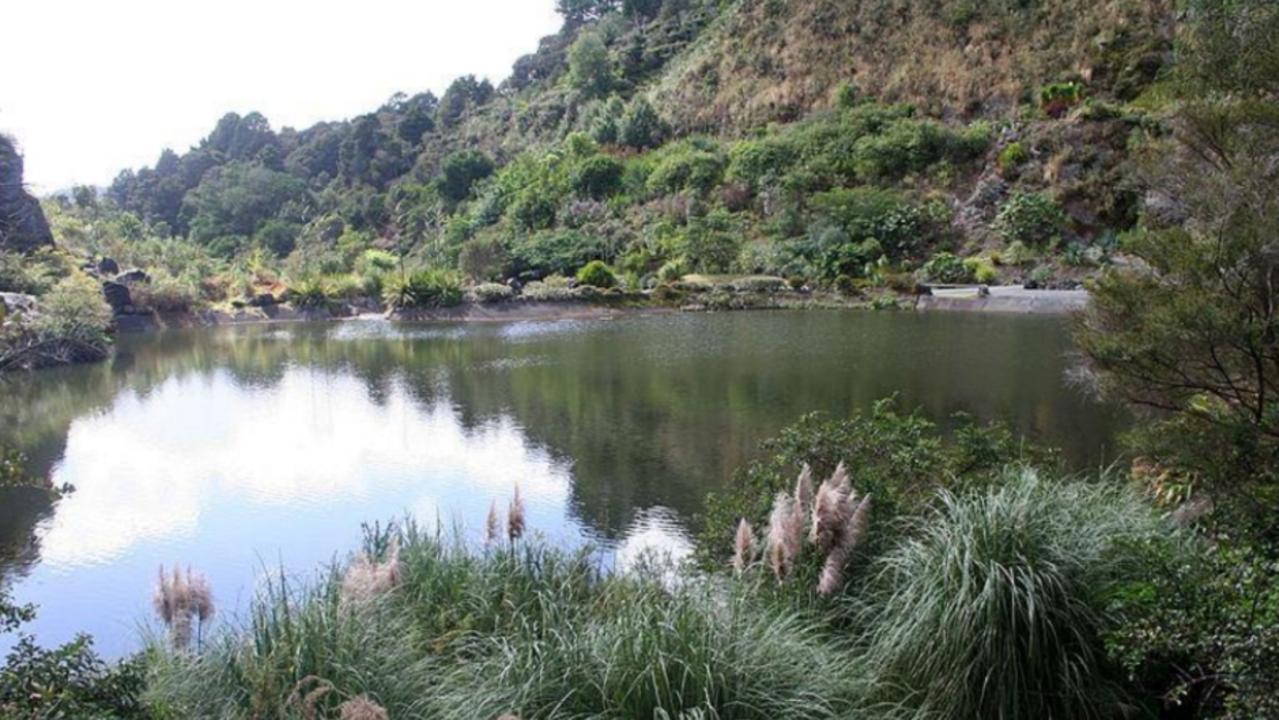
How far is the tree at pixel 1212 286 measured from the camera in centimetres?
493

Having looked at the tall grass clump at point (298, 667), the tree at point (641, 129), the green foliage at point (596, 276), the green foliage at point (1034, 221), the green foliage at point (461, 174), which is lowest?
the tall grass clump at point (298, 667)

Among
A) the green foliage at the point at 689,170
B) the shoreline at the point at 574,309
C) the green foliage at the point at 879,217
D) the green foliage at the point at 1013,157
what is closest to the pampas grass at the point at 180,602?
the shoreline at the point at 574,309

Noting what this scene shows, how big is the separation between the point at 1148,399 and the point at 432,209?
54.2 metres

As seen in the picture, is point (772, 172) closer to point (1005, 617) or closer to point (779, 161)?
point (779, 161)

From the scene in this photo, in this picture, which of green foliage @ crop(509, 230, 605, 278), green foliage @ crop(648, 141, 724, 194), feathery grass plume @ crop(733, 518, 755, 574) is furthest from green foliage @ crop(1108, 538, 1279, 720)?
green foliage @ crop(648, 141, 724, 194)

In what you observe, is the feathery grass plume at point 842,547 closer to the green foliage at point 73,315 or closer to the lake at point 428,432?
the lake at point 428,432

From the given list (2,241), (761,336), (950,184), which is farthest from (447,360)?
(950,184)

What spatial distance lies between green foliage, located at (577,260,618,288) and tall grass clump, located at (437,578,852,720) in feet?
110

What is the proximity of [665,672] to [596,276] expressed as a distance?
34331mm

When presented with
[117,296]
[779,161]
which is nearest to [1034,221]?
→ [779,161]

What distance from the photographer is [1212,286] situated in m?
5.20

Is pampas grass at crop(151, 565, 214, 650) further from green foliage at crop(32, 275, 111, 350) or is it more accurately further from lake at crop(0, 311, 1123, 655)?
green foliage at crop(32, 275, 111, 350)

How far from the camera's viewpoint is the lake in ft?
30.5

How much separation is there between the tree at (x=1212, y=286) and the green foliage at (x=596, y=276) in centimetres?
3172
